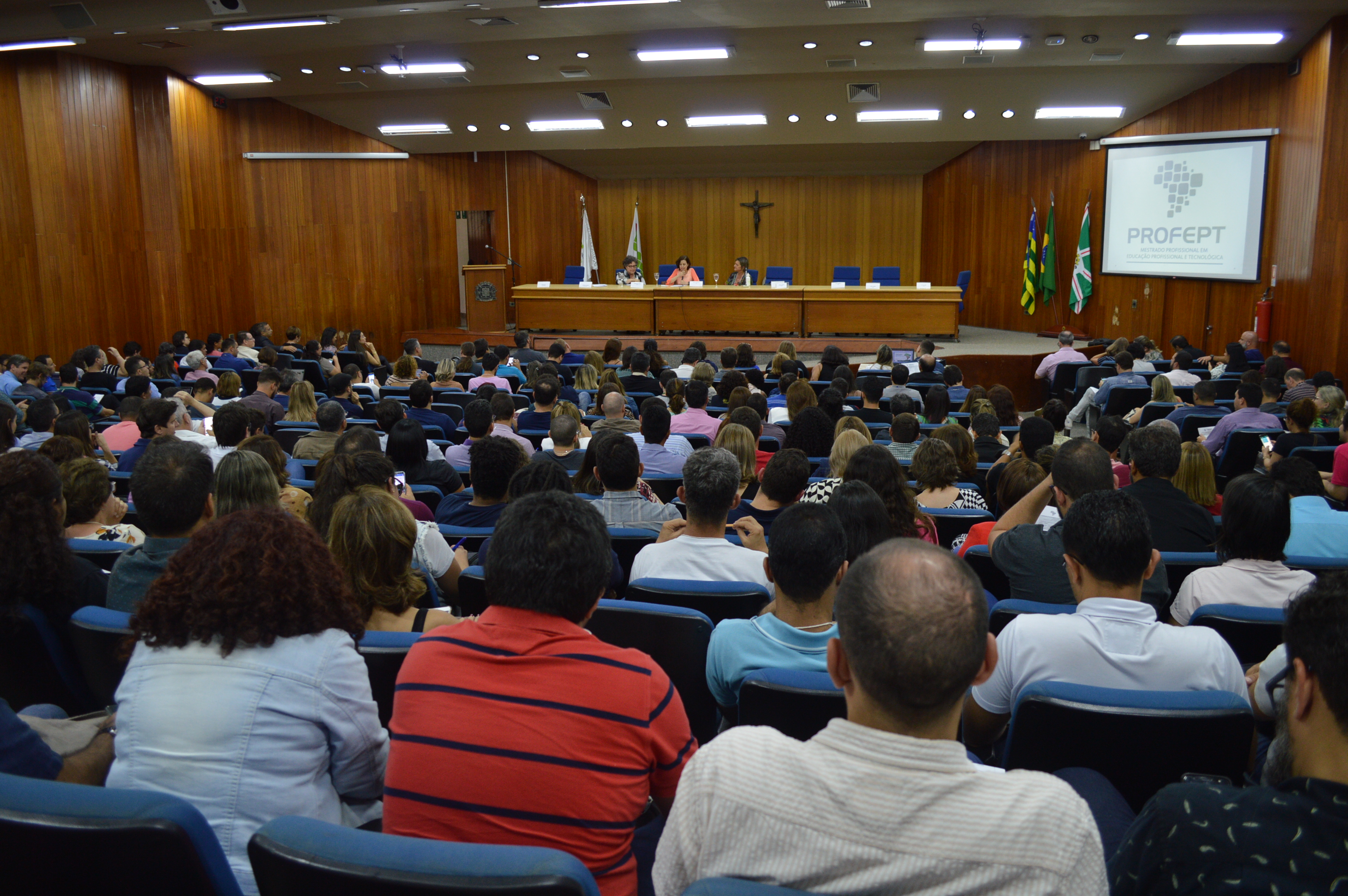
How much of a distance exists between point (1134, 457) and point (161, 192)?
39.1 ft

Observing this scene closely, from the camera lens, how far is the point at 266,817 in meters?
1.50

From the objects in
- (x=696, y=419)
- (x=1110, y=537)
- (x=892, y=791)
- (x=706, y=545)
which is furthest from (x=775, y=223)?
(x=892, y=791)

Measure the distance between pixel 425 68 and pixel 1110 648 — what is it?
11.5m

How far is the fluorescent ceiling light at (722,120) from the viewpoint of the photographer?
1330 cm

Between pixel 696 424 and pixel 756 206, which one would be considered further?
pixel 756 206

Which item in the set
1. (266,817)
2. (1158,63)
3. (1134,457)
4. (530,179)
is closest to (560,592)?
(266,817)

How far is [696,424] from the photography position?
573 centimetres

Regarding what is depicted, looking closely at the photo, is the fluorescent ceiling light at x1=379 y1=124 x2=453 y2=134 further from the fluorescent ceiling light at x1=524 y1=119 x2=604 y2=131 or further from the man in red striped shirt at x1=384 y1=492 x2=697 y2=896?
the man in red striped shirt at x1=384 y1=492 x2=697 y2=896

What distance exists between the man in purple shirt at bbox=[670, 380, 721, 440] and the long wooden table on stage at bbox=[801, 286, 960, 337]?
736 cm

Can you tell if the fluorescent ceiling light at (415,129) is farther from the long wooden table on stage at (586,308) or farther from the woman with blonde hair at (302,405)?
the woman with blonde hair at (302,405)

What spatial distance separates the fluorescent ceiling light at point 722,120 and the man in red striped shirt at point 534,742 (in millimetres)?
12823

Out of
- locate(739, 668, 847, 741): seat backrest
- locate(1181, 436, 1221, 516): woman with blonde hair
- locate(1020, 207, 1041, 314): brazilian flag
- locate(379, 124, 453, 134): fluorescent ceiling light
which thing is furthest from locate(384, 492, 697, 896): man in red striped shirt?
locate(379, 124, 453, 134): fluorescent ceiling light

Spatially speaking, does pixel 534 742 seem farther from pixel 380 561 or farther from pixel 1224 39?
pixel 1224 39

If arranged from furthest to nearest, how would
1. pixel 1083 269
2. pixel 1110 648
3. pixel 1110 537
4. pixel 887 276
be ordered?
pixel 887 276 < pixel 1083 269 < pixel 1110 537 < pixel 1110 648
